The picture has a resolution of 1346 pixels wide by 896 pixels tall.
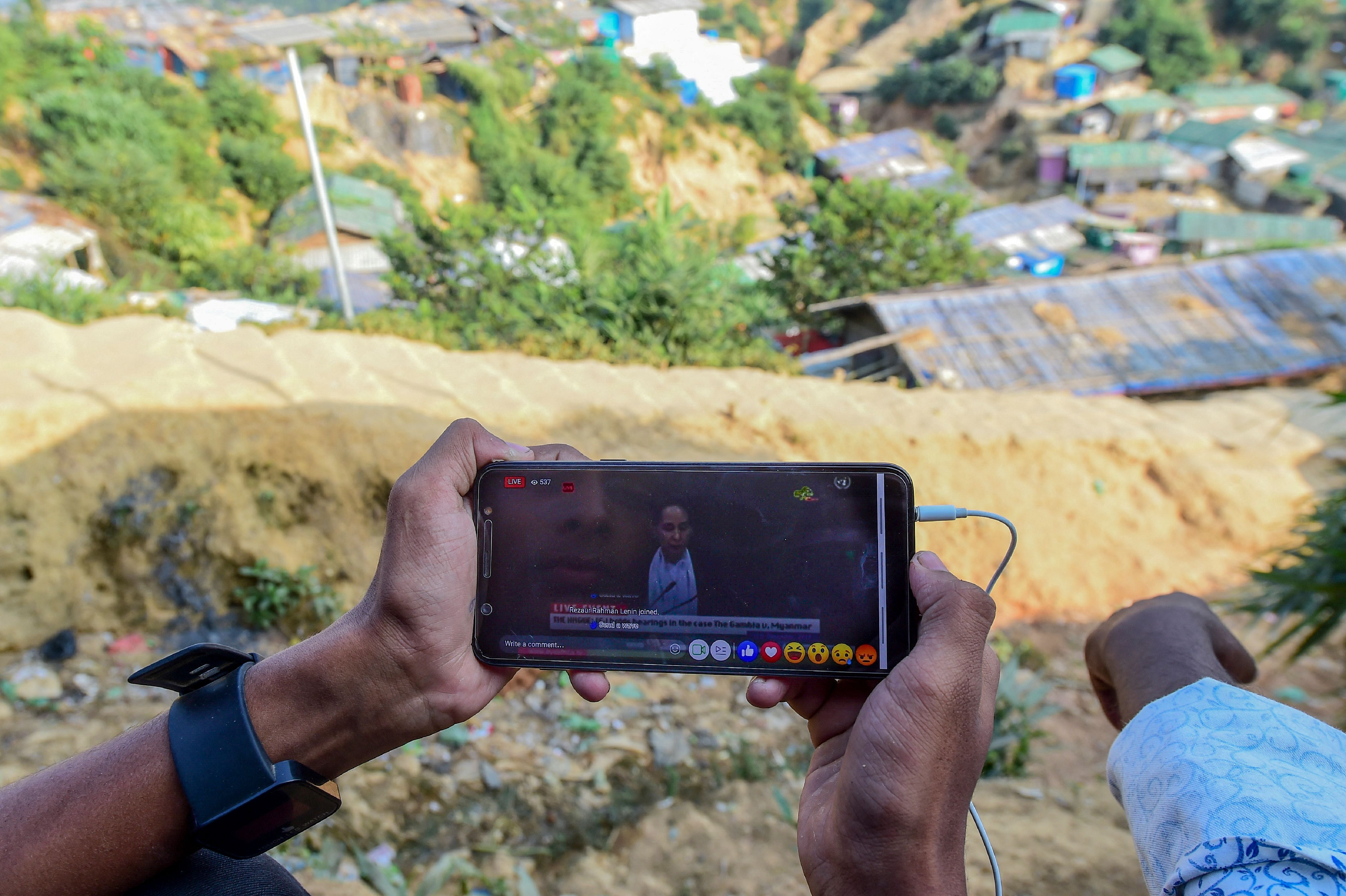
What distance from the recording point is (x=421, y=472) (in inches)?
47.5

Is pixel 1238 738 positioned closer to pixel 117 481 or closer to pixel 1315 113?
pixel 117 481

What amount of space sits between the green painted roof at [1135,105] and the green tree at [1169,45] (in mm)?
4927

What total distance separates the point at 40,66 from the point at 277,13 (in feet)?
50.2

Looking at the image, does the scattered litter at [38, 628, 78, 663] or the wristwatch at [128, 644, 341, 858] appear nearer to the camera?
the wristwatch at [128, 644, 341, 858]

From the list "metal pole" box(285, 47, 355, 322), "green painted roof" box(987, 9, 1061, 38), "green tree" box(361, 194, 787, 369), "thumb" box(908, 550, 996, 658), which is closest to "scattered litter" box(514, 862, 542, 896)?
"thumb" box(908, 550, 996, 658)

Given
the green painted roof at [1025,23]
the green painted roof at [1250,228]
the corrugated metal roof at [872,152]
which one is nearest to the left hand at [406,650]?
the green painted roof at [1250,228]

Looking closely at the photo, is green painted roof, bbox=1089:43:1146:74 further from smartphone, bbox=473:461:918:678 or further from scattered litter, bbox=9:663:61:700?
scattered litter, bbox=9:663:61:700

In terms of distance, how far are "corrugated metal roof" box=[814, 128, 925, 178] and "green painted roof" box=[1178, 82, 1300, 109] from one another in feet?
42.6

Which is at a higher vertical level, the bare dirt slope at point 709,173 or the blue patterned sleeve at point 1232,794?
the blue patterned sleeve at point 1232,794

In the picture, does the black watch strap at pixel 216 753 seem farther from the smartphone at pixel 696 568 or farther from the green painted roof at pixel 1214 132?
the green painted roof at pixel 1214 132

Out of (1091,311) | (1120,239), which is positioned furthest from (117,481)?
(1120,239)

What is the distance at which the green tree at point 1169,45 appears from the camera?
37.8 m

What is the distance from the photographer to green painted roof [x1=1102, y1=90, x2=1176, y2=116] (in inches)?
1312

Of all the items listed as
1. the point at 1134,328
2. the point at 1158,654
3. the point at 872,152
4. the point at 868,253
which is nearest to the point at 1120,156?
the point at 872,152
